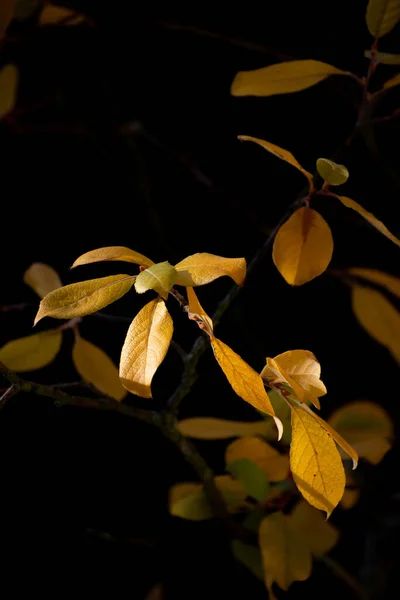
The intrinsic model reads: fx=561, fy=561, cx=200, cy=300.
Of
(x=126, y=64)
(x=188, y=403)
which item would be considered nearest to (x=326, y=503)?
(x=188, y=403)

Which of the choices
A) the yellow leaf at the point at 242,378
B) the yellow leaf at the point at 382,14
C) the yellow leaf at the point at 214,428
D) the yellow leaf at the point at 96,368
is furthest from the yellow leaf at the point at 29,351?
the yellow leaf at the point at 382,14

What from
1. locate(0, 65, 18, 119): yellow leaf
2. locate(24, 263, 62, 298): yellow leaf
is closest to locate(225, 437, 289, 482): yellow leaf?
locate(24, 263, 62, 298): yellow leaf

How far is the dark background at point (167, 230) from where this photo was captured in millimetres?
805

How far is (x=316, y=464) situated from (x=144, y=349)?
15 cm

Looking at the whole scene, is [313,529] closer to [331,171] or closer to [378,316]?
[378,316]

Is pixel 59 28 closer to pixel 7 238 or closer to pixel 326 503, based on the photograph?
pixel 7 238

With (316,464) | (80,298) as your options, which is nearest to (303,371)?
(316,464)

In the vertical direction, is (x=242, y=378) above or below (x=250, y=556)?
above

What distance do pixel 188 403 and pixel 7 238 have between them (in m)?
0.38

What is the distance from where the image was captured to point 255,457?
61 centimetres

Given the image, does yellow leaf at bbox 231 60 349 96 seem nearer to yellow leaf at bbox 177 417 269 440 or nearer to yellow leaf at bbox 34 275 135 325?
yellow leaf at bbox 34 275 135 325

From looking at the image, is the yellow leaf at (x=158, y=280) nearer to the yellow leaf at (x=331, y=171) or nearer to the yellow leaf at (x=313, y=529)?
the yellow leaf at (x=331, y=171)

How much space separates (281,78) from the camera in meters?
0.50

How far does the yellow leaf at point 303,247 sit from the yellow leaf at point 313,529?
33 cm
